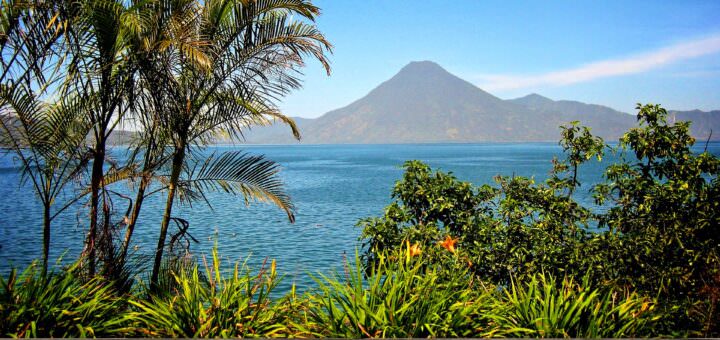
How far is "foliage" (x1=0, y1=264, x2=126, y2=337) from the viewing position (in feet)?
13.9

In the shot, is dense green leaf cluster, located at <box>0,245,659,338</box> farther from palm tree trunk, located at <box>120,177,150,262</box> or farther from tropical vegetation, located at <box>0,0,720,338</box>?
palm tree trunk, located at <box>120,177,150,262</box>

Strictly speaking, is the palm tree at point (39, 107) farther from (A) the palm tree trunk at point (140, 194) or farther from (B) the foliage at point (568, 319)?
(B) the foliage at point (568, 319)

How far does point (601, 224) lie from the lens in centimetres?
807

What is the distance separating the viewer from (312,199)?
47.4 metres

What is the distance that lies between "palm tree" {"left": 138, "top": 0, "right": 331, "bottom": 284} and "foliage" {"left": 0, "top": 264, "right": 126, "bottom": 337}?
2.37 metres

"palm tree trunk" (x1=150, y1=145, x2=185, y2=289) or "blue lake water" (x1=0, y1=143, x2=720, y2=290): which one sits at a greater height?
"palm tree trunk" (x1=150, y1=145, x2=185, y2=289)

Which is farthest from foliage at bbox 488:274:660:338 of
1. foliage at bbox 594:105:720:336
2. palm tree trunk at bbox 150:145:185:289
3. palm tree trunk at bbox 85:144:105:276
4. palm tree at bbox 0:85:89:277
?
palm tree at bbox 0:85:89:277

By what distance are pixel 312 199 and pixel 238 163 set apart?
40033mm

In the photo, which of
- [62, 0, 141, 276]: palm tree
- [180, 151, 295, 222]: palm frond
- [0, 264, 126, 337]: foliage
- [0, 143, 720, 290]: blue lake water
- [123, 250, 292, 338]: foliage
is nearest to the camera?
[0, 264, 126, 337]: foliage

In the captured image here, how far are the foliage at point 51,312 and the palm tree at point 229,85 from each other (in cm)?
237

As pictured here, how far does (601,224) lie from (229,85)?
5640 mm

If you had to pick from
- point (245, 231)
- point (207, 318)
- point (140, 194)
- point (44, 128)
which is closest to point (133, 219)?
point (140, 194)

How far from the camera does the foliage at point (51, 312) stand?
13.9 ft

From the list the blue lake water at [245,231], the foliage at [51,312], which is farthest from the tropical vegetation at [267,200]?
the blue lake water at [245,231]
